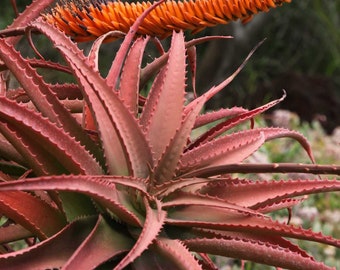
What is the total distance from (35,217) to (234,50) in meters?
8.78

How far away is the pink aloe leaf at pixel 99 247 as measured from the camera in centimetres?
131

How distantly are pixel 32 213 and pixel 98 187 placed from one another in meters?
0.15

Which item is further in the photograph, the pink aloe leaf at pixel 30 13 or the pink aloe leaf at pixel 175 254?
the pink aloe leaf at pixel 30 13

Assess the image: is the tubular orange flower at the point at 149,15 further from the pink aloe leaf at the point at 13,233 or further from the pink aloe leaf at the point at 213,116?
the pink aloe leaf at the point at 13,233


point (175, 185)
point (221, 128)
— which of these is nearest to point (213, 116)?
point (221, 128)

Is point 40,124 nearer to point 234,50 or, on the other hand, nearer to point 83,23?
point 83,23

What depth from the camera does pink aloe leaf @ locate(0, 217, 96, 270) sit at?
4.31ft

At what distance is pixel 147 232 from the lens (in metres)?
1.31

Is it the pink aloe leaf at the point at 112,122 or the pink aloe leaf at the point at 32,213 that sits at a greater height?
the pink aloe leaf at the point at 112,122

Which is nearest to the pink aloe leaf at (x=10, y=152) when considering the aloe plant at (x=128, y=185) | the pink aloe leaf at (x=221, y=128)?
the aloe plant at (x=128, y=185)

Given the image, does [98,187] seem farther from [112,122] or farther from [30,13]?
[30,13]

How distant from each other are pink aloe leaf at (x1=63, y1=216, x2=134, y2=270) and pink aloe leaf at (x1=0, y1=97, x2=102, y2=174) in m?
0.10

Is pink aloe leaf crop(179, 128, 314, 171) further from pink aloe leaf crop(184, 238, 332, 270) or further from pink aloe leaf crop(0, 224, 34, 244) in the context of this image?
pink aloe leaf crop(0, 224, 34, 244)

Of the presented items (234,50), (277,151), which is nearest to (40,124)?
(277,151)
